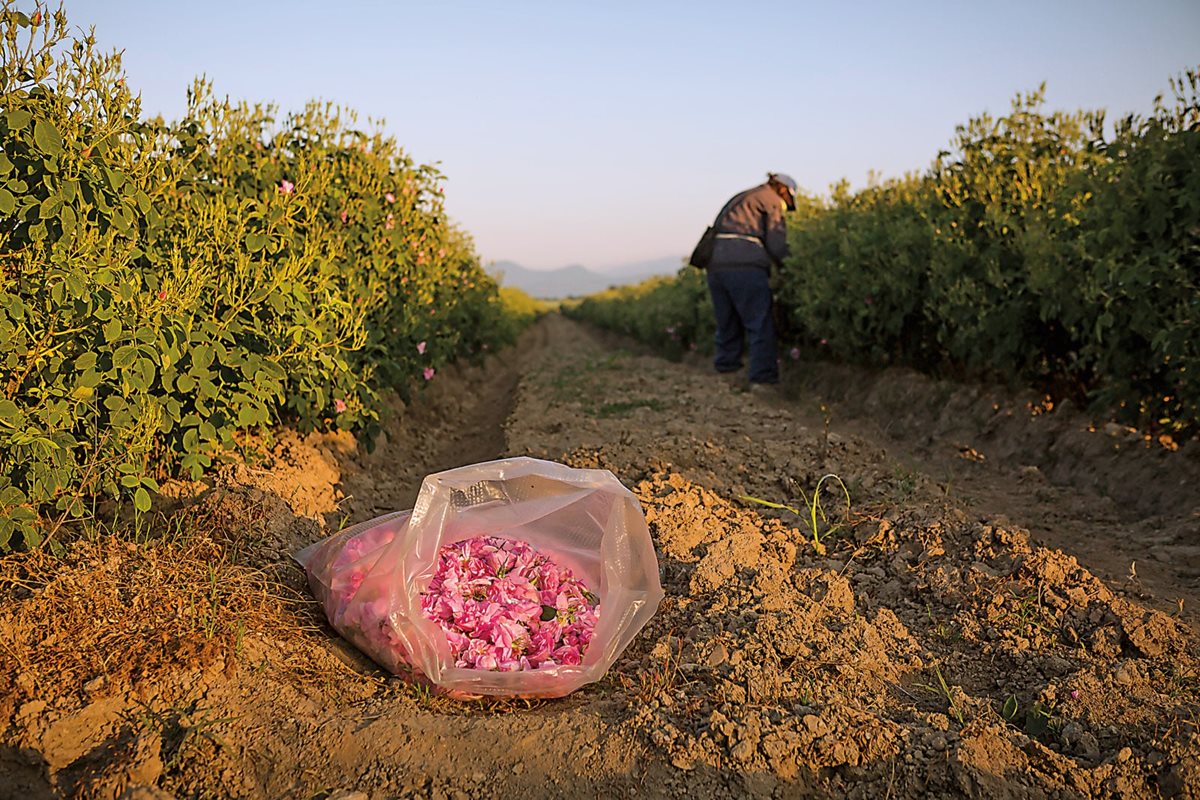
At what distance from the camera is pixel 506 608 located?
8.74 ft

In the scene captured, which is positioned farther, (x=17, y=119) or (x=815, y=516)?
(x=815, y=516)

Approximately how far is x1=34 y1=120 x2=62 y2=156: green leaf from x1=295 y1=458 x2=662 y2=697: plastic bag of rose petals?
5.32 feet

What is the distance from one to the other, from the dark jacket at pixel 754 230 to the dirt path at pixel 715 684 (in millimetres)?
5450

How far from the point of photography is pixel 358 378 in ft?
16.1

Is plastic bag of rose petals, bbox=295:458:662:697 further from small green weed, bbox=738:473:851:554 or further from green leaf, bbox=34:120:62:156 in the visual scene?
green leaf, bbox=34:120:62:156

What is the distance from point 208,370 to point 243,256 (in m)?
0.52

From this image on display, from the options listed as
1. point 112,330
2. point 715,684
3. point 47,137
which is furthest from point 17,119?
point 715,684

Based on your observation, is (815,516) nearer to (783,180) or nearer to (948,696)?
(948,696)

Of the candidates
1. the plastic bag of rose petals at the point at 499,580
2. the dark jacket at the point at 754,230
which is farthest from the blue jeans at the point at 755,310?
the plastic bag of rose petals at the point at 499,580

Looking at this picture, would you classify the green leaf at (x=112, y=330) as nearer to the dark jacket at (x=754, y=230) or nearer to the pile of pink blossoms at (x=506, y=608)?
the pile of pink blossoms at (x=506, y=608)

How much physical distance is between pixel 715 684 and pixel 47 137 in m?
2.81

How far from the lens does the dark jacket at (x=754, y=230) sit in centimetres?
919

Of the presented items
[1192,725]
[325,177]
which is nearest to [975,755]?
[1192,725]

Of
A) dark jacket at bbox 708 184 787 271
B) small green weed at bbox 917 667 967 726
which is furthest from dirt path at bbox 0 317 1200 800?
dark jacket at bbox 708 184 787 271
